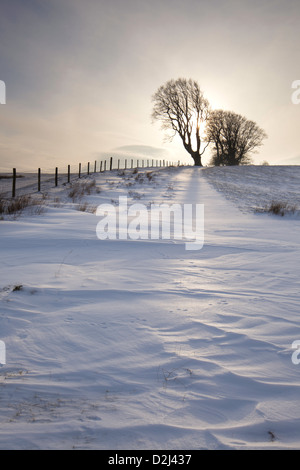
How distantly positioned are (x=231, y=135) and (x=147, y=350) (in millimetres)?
48485

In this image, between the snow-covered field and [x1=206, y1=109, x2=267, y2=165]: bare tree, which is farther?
[x1=206, y1=109, x2=267, y2=165]: bare tree

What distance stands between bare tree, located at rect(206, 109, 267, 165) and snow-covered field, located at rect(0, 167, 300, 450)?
4307 cm

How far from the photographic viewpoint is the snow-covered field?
5.08ft

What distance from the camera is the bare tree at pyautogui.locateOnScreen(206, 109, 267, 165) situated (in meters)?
43.9

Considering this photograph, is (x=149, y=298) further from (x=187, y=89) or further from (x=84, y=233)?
(x=187, y=89)

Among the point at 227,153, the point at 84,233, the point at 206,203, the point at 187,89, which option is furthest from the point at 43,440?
the point at 227,153

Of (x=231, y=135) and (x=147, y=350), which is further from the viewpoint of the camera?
(x=231, y=135)

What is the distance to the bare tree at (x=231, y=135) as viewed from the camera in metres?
43.9

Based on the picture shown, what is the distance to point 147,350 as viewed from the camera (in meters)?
2.20

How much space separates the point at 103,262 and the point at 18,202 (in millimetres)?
5189

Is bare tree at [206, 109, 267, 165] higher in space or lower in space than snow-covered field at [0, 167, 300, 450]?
higher

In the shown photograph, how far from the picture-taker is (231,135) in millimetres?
45719

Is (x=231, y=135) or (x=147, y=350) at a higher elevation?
(x=231, y=135)

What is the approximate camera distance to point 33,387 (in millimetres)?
1798
